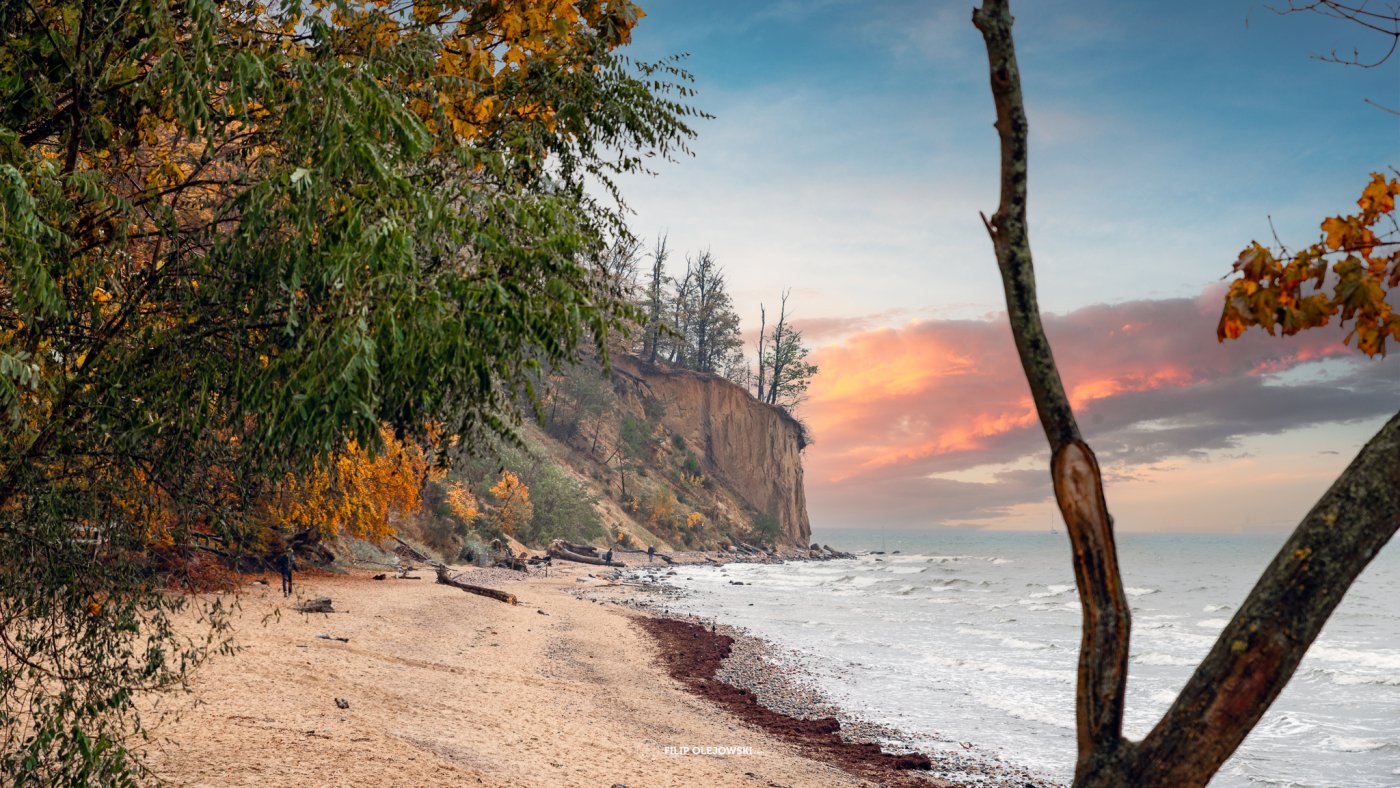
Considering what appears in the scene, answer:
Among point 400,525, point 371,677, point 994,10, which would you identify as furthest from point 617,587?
point 994,10

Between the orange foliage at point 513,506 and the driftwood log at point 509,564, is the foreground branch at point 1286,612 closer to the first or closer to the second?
the driftwood log at point 509,564

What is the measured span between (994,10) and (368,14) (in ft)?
14.1

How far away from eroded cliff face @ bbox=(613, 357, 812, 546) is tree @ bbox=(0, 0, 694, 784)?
7150 centimetres

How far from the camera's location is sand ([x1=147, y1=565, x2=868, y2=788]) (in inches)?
329

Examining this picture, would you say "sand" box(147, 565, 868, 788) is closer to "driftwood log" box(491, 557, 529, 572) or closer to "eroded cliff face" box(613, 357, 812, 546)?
"driftwood log" box(491, 557, 529, 572)

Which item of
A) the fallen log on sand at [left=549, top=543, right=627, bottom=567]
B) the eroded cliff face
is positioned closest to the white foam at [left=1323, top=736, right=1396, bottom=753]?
the fallen log on sand at [left=549, top=543, right=627, bottom=567]

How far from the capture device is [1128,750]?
276 cm

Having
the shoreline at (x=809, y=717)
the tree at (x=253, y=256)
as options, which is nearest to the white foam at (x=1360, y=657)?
the shoreline at (x=809, y=717)

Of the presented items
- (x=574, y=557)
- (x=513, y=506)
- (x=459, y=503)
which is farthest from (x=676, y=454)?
(x=459, y=503)

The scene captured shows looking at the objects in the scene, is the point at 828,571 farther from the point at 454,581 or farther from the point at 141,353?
the point at 141,353

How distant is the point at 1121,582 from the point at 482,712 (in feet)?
35.8

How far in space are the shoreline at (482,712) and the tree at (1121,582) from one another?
700cm

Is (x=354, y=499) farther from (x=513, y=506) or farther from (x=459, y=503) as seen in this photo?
(x=513, y=506)

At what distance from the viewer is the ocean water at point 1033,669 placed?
14.5 m
